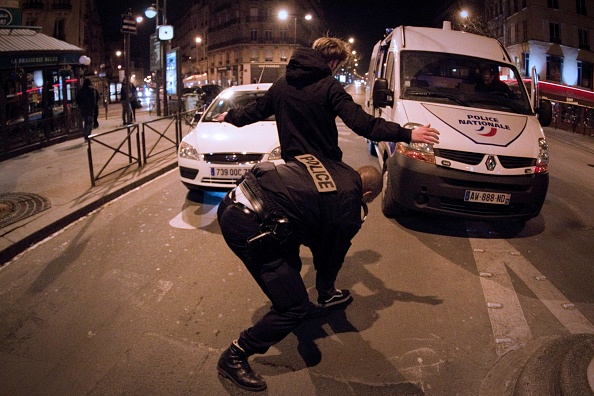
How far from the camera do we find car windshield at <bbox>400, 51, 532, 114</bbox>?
605cm

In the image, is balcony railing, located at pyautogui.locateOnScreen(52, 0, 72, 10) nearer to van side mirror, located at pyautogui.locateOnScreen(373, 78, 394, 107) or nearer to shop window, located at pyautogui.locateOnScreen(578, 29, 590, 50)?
van side mirror, located at pyautogui.locateOnScreen(373, 78, 394, 107)

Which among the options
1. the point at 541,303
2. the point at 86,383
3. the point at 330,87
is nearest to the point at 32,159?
the point at 86,383

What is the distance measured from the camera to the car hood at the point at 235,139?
6.66 metres

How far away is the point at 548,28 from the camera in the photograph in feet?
137

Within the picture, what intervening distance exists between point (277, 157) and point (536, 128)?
337 cm

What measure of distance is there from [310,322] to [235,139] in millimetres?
3906

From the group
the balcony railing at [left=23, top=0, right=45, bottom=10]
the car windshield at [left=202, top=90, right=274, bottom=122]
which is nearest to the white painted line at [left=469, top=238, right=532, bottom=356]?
the car windshield at [left=202, top=90, right=274, bottom=122]

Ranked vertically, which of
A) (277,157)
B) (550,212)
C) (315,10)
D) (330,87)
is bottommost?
(550,212)

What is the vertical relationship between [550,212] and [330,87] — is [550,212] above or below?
Result: below

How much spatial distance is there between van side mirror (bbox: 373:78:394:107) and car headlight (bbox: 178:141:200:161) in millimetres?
2692

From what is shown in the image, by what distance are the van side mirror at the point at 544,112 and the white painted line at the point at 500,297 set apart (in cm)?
189

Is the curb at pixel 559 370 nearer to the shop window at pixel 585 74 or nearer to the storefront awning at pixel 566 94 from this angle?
the storefront awning at pixel 566 94

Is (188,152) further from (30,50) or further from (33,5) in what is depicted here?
(33,5)

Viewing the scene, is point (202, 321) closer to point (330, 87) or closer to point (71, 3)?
point (330, 87)
